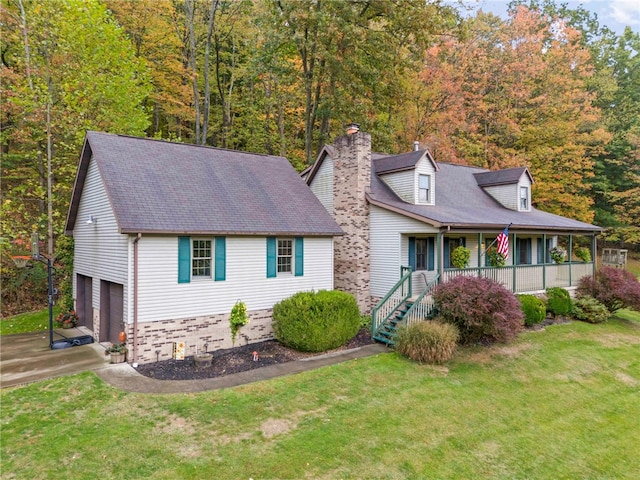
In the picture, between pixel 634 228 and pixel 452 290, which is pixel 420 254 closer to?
pixel 452 290

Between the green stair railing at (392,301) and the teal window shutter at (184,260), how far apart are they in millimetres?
6177

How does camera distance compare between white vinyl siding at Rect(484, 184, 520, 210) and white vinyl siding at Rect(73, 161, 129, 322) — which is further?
white vinyl siding at Rect(484, 184, 520, 210)

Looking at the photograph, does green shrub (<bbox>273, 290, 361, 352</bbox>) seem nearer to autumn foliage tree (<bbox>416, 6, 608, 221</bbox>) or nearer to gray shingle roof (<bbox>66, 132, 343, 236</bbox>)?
gray shingle roof (<bbox>66, 132, 343, 236</bbox>)

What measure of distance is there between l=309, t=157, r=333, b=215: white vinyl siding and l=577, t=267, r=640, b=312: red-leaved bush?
12481mm

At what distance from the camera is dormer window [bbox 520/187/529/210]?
1980cm

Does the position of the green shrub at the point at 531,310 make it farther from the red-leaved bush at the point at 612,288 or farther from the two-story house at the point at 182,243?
the two-story house at the point at 182,243

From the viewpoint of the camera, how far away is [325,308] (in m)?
11.7

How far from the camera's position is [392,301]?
14.0 m

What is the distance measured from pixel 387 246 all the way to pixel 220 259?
6731 mm

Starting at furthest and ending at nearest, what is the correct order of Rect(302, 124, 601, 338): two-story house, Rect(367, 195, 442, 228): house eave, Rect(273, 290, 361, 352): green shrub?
Rect(302, 124, 601, 338): two-story house, Rect(367, 195, 442, 228): house eave, Rect(273, 290, 361, 352): green shrub

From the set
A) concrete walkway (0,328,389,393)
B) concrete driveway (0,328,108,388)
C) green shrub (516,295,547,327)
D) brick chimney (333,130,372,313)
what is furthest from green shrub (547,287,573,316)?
concrete driveway (0,328,108,388)

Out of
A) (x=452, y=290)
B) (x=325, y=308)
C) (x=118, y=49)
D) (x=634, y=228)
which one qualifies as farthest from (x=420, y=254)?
(x=634, y=228)

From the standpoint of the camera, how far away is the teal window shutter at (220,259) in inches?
446

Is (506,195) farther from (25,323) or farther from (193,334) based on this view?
(25,323)
